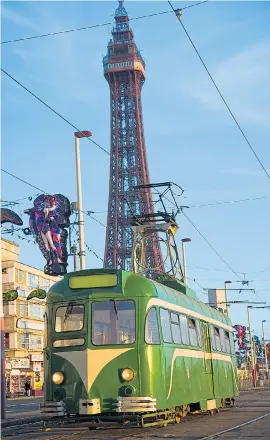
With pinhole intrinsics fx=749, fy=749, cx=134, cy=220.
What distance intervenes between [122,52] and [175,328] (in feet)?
425

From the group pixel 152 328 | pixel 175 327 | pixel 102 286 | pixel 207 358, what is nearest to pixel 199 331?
pixel 207 358

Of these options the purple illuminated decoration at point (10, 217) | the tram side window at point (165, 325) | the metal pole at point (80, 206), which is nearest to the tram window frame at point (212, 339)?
the tram side window at point (165, 325)

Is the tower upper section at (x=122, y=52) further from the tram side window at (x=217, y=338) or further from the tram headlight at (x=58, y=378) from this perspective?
the tram headlight at (x=58, y=378)

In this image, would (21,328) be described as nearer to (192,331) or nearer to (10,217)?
(10,217)

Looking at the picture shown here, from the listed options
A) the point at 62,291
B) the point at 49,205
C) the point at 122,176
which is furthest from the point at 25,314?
the point at 62,291

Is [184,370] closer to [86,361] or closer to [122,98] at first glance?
[86,361]

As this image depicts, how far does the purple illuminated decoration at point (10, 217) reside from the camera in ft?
110

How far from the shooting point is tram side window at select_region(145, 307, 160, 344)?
15.4 m

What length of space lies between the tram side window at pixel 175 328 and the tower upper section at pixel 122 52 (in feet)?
391

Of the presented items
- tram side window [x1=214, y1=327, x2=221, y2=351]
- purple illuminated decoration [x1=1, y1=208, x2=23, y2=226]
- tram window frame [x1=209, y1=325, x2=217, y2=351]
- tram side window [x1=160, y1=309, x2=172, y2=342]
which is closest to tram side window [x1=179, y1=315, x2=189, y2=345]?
tram side window [x1=160, y1=309, x2=172, y2=342]

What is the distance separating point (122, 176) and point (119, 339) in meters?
111

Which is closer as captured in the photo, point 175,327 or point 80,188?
point 175,327

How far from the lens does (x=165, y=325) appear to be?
16266 millimetres

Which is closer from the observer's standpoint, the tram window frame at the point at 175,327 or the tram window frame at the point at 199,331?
the tram window frame at the point at 175,327
